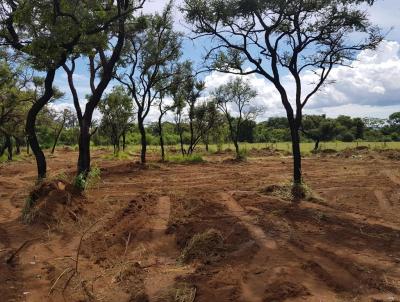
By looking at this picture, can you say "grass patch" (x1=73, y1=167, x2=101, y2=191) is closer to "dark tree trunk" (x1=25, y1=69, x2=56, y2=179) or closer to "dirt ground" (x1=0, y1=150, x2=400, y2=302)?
"dirt ground" (x1=0, y1=150, x2=400, y2=302)

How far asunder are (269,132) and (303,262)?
78.8 meters

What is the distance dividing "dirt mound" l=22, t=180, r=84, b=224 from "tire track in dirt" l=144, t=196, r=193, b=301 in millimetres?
1949

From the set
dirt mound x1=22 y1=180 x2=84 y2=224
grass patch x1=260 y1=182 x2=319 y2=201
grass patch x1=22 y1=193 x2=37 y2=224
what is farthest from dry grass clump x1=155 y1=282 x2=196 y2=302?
grass patch x1=260 y1=182 x2=319 y2=201

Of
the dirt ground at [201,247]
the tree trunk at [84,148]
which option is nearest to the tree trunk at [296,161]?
the dirt ground at [201,247]

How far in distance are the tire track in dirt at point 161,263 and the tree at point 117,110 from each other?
92.2ft

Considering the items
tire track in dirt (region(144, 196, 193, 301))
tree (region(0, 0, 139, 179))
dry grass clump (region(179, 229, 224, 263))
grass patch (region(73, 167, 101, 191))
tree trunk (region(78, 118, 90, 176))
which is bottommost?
tire track in dirt (region(144, 196, 193, 301))

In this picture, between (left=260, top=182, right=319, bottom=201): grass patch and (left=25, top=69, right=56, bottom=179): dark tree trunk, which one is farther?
(left=25, top=69, right=56, bottom=179): dark tree trunk

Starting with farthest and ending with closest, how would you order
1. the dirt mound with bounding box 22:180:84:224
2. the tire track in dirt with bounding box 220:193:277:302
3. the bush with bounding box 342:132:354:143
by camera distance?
the bush with bounding box 342:132:354:143
the dirt mound with bounding box 22:180:84:224
the tire track in dirt with bounding box 220:193:277:302

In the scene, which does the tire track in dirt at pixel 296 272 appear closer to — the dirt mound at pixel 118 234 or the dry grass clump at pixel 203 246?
the dry grass clump at pixel 203 246

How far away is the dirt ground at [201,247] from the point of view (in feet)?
20.7

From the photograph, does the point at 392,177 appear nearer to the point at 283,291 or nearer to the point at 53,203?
the point at 53,203

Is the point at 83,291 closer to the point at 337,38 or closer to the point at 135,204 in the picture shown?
the point at 135,204

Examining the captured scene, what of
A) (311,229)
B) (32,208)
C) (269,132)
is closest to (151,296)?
(311,229)

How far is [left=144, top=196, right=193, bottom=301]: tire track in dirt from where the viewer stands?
6.40 meters
